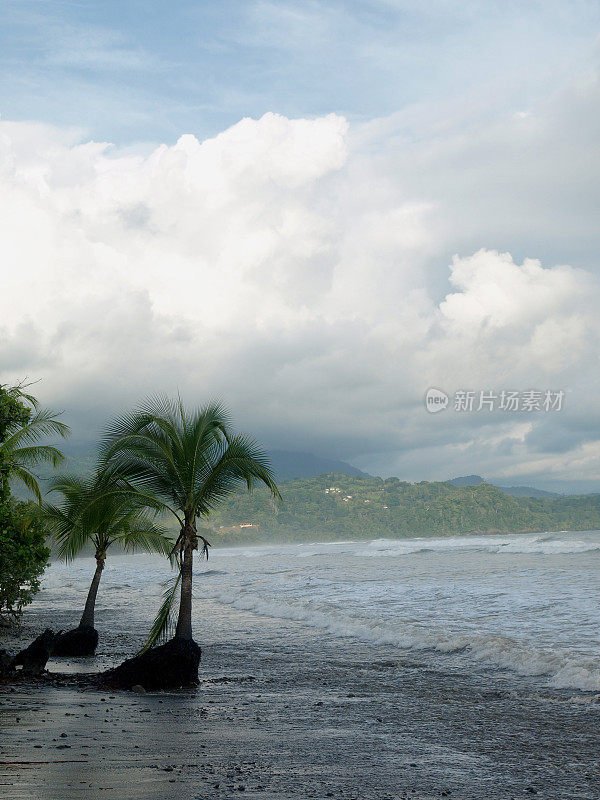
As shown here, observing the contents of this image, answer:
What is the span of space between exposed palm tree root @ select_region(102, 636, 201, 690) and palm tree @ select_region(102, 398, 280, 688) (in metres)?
0.41

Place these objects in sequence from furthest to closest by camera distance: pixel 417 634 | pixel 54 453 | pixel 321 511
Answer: pixel 321 511 → pixel 417 634 → pixel 54 453

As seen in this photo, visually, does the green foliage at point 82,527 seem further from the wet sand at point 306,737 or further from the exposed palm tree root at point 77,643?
the wet sand at point 306,737

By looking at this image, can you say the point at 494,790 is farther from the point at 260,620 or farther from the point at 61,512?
the point at 260,620

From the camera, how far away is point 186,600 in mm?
11477

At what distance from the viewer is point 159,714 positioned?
8578 mm

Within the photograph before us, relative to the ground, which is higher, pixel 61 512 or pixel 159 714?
pixel 61 512

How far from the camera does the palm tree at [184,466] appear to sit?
11500 millimetres

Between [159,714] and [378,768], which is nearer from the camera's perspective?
[378,768]

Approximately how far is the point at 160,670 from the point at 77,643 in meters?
4.47

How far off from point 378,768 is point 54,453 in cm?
1070

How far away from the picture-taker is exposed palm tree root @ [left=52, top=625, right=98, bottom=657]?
14.1m

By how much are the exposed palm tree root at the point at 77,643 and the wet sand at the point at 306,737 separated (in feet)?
4.22

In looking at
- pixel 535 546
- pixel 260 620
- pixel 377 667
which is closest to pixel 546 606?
pixel 260 620

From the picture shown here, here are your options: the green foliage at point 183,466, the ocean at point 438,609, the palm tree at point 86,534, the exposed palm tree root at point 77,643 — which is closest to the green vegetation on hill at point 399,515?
the ocean at point 438,609
